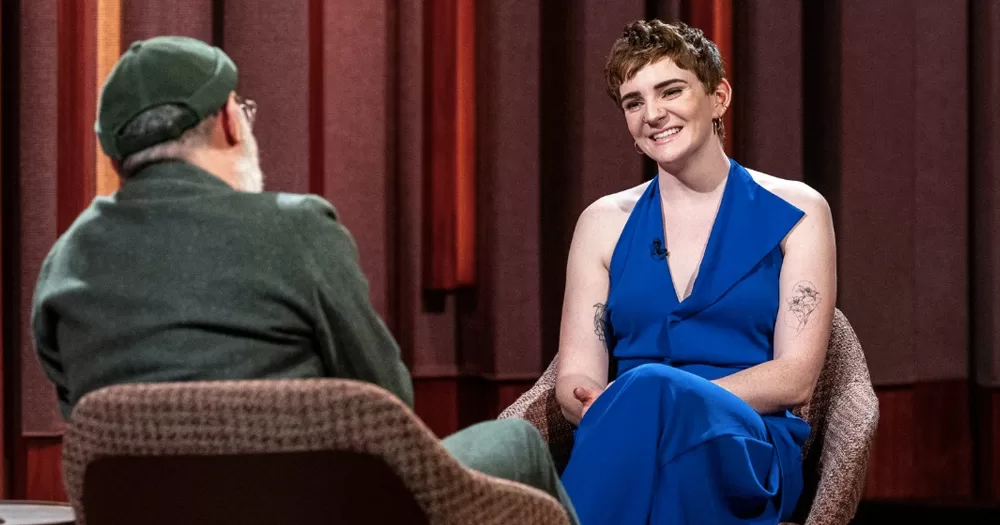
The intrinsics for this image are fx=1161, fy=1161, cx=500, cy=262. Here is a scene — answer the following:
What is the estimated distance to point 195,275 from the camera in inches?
51.3

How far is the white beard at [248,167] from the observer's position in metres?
1.50

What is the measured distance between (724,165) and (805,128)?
1.23m

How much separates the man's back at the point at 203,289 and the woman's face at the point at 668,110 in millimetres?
1010

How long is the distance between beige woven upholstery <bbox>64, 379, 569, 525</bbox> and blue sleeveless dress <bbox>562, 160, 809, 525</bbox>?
64cm

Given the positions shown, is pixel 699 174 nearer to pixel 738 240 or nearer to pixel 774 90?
pixel 738 240

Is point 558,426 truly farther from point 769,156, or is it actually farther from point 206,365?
point 769,156

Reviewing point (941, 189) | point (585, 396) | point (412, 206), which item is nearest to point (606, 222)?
point (585, 396)

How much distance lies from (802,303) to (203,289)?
1200mm

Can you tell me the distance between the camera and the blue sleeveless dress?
182cm

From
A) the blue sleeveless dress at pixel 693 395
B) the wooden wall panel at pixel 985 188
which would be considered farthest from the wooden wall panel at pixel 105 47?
the wooden wall panel at pixel 985 188

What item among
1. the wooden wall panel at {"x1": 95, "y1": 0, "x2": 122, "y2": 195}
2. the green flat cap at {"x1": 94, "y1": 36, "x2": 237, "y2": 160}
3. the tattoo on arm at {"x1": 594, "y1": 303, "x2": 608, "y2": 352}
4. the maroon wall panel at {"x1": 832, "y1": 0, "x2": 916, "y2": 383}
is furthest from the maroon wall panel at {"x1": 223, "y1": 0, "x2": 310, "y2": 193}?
the green flat cap at {"x1": 94, "y1": 36, "x2": 237, "y2": 160}

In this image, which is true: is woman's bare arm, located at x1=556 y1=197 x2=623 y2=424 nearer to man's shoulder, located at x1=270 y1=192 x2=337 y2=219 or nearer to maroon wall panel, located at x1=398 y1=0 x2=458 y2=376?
man's shoulder, located at x1=270 y1=192 x2=337 y2=219

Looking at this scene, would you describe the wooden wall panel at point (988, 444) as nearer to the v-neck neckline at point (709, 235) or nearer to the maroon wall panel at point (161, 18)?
the v-neck neckline at point (709, 235)

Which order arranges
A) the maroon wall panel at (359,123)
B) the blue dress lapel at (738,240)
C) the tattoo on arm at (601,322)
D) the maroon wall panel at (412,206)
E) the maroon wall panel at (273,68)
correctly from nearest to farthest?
the blue dress lapel at (738,240) → the tattoo on arm at (601,322) → the maroon wall panel at (273,68) → the maroon wall panel at (359,123) → the maroon wall panel at (412,206)
